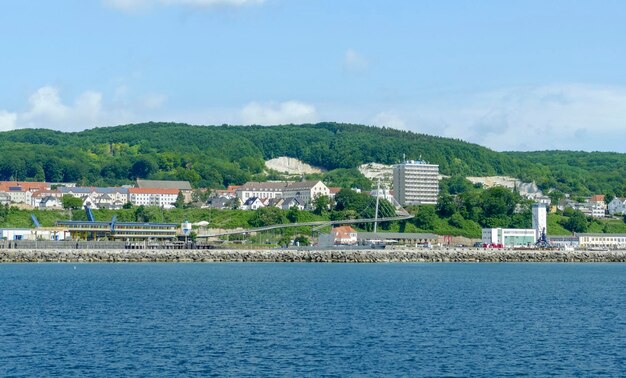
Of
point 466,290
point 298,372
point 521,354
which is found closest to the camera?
point 298,372

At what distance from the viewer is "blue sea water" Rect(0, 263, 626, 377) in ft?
84.4

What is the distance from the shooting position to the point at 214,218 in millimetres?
107625

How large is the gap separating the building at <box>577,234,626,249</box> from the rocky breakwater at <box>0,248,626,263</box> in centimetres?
1263

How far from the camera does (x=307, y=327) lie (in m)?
32.7

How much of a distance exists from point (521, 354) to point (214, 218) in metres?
81.7

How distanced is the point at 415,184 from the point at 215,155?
172 feet

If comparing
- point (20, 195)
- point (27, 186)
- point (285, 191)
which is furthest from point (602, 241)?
point (27, 186)

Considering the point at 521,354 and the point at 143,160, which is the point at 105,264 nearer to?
the point at 521,354

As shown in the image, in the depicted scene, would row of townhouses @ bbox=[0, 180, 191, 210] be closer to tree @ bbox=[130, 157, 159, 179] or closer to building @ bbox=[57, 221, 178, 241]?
tree @ bbox=[130, 157, 159, 179]

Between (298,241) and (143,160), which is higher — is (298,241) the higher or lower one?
the lower one

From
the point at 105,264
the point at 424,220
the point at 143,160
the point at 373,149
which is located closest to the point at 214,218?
the point at 424,220

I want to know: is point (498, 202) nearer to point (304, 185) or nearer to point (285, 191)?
point (304, 185)

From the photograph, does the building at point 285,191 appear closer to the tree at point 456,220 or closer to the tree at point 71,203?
the tree at point 456,220

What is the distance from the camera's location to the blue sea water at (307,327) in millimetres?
25734
